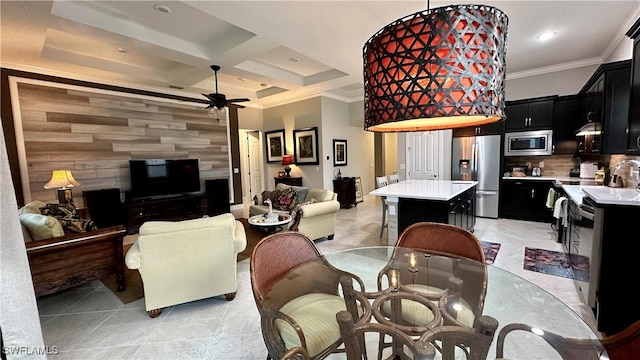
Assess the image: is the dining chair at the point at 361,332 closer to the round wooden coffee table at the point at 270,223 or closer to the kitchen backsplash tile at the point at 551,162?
the round wooden coffee table at the point at 270,223

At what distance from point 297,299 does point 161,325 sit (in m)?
1.39

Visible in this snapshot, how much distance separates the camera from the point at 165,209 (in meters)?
5.35

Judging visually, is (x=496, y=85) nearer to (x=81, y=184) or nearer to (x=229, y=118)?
(x=81, y=184)

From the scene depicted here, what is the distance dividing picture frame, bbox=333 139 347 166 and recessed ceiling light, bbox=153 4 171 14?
175 inches

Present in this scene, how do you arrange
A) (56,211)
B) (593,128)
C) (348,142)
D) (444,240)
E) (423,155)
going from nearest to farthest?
(444,240) < (56,211) < (593,128) < (423,155) < (348,142)

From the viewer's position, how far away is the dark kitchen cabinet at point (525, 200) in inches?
188

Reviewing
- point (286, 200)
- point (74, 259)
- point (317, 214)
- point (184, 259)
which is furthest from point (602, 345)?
point (286, 200)

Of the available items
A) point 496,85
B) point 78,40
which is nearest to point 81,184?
point 78,40

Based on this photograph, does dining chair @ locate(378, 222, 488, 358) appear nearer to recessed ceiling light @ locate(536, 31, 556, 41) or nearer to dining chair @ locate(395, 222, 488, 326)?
dining chair @ locate(395, 222, 488, 326)

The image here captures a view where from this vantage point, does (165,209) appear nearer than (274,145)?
Yes

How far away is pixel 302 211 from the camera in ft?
12.3

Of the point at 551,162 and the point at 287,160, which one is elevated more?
the point at 287,160

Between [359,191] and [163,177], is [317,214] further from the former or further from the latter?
[359,191]

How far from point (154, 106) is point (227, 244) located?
4.69 m
